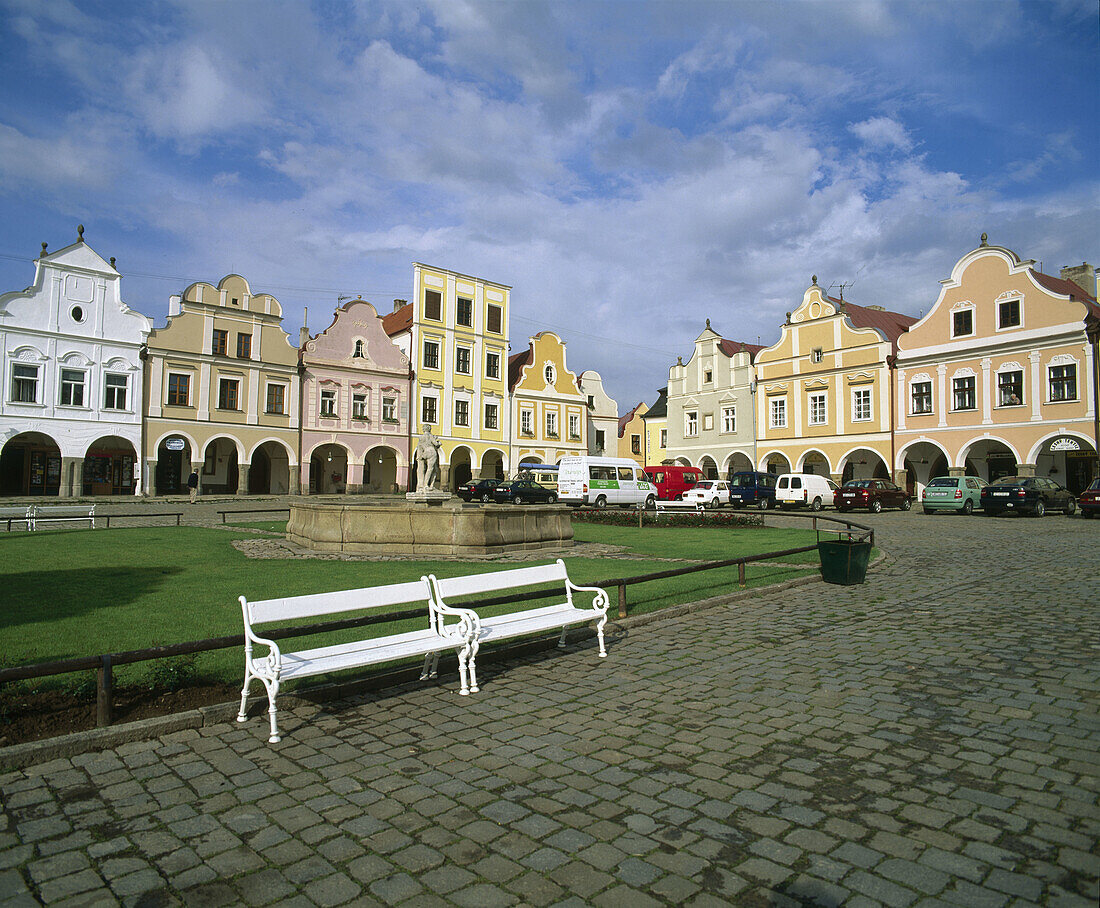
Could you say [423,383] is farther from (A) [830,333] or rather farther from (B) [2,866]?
(B) [2,866]

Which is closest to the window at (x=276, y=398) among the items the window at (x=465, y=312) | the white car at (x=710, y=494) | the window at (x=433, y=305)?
the window at (x=433, y=305)

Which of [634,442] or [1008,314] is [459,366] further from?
[1008,314]

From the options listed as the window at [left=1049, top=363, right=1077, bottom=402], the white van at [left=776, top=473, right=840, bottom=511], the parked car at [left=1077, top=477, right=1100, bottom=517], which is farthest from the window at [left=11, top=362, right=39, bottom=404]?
the window at [left=1049, top=363, right=1077, bottom=402]

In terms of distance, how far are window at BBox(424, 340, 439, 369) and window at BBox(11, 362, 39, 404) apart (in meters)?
21.0

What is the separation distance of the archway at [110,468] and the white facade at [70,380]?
5 centimetres

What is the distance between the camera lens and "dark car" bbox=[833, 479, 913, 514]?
3303 cm

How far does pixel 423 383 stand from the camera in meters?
46.8

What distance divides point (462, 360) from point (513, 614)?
139ft

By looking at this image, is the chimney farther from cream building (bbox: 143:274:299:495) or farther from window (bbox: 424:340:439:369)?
cream building (bbox: 143:274:299:495)

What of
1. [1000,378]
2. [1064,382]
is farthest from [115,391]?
[1064,382]

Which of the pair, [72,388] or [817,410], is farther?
[817,410]

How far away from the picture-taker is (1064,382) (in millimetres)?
33000

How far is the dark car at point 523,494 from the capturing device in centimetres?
3475

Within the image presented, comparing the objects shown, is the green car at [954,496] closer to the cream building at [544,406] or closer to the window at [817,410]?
the window at [817,410]
